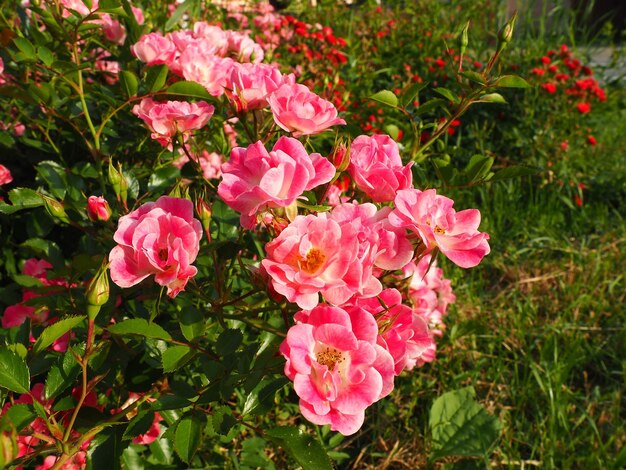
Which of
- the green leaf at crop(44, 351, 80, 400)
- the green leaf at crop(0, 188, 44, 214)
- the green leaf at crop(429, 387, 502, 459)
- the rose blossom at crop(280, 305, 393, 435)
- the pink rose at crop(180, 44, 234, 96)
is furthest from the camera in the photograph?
the green leaf at crop(429, 387, 502, 459)

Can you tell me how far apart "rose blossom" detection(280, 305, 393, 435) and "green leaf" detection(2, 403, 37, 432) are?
1.15 ft

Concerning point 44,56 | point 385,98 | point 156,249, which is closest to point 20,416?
point 156,249

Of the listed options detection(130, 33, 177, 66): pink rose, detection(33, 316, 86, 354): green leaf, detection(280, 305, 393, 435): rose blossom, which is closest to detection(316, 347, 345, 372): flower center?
detection(280, 305, 393, 435): rose blossom

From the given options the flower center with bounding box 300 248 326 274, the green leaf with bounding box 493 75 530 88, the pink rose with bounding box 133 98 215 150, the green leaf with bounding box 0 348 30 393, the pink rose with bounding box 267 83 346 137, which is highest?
the green leaf with bounding box 493 75 530 88

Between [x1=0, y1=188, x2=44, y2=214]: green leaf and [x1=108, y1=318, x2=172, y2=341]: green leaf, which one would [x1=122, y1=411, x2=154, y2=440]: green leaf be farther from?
[x1=0, y1=188, x2=44, y2=214]: green leaf

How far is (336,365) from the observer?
700 mm

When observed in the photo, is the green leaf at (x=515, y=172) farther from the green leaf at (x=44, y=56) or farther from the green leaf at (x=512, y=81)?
the green leaf at (x=44, y=56)

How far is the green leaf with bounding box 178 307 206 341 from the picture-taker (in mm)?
821

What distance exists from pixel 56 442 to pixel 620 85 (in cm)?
450

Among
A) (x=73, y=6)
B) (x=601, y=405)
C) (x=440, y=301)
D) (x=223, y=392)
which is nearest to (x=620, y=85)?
(x=601, y=405)

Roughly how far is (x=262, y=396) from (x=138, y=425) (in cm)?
19

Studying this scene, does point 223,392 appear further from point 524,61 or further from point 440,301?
point 524,61

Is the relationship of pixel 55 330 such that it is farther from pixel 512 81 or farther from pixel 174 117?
pixel 512 81

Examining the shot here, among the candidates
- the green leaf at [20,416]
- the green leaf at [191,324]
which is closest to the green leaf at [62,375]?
the green leaf at [20,416]
